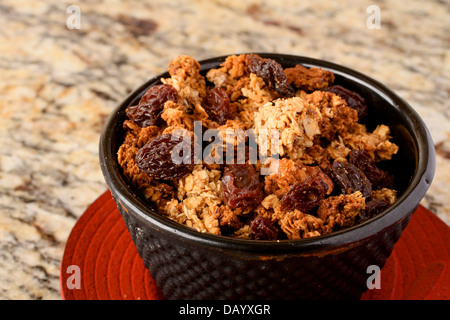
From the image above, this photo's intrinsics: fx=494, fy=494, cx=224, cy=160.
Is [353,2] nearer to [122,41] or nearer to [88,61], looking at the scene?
[122,41]

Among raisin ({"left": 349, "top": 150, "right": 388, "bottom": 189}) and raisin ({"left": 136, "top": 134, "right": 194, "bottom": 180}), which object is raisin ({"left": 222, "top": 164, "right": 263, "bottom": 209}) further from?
raisin ({"left": 349, "top": 150, "right": 388, "bottom": 189})

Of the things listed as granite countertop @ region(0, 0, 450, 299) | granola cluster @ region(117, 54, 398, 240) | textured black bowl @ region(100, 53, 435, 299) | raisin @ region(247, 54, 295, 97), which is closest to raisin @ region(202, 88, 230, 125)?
granola cluster @ region(117, 54, 398, 240)

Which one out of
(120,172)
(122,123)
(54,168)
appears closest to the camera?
(120,172)

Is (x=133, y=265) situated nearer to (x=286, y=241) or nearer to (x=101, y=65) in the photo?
(x=286, y=241)

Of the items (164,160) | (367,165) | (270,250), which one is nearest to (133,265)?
(164,160)

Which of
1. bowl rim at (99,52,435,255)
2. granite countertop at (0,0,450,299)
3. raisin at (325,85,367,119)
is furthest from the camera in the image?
granite countertop at (0,0,450,299)

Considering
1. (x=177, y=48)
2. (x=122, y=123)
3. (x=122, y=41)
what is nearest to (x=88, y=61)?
(x=122, y=41)
